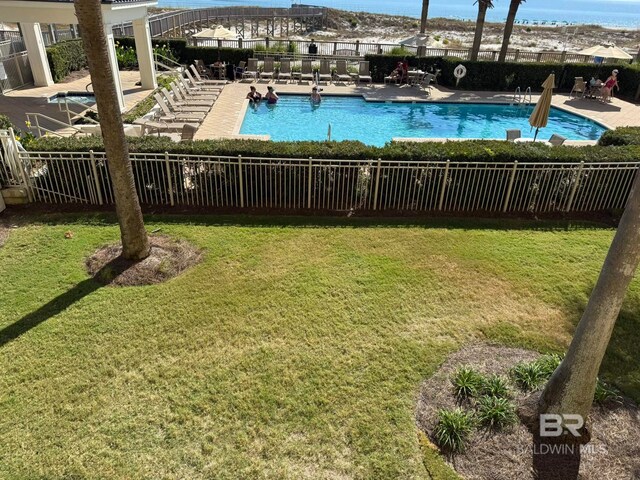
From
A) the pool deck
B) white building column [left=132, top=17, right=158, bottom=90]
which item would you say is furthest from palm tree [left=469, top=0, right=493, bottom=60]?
white building column [left=132, top=17, right=158, bottom=90]

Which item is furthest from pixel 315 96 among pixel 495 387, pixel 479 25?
pixel 495 387

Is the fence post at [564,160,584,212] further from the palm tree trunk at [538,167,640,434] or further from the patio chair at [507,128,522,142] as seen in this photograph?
the palm tree trunk at [538,167,640,434]

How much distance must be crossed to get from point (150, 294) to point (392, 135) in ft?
42.4

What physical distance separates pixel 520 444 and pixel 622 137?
10.5 metres

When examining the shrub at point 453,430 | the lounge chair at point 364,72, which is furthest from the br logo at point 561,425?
the lounge chair at point 364,72

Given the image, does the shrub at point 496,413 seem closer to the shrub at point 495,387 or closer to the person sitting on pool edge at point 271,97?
the shrub at point 495,387

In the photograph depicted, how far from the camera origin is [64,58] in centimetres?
2125

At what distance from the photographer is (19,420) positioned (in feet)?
16.1

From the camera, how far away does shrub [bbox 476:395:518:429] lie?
5.11m

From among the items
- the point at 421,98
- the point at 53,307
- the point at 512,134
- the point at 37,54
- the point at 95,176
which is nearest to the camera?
the point at 53,307

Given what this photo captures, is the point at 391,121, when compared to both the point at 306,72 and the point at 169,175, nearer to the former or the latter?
the point at 306,72

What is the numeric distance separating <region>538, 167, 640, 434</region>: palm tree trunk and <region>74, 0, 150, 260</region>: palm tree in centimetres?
642

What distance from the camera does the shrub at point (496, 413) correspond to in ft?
16.8

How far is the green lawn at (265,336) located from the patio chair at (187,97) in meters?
10.4
